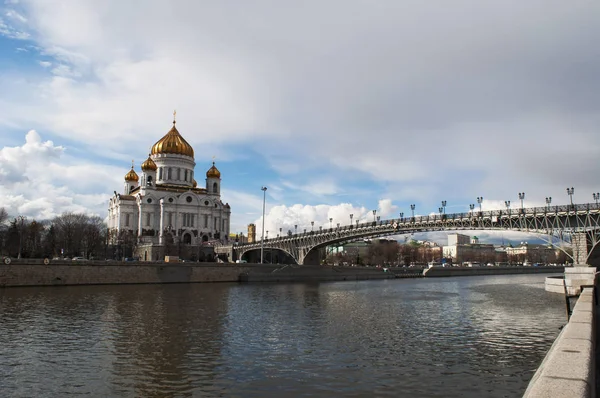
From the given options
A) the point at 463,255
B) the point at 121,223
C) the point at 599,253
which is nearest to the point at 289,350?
the point at 599,253

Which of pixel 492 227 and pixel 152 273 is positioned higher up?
pixel 492 227

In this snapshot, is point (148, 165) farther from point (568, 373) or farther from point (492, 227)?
point (568, 373)

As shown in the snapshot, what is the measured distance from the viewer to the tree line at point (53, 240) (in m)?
65.9

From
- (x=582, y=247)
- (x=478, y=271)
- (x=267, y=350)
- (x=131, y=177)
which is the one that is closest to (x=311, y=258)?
(x=582, y=247)

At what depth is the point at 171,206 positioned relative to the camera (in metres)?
89.8

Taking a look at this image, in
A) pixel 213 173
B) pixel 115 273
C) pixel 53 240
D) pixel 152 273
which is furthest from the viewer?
pixel 213 173

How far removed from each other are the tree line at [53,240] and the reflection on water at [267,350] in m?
43.5

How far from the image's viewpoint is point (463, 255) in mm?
159500

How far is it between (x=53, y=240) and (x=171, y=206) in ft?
81.6

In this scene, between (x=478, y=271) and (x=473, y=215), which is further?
(x=478, y=271)

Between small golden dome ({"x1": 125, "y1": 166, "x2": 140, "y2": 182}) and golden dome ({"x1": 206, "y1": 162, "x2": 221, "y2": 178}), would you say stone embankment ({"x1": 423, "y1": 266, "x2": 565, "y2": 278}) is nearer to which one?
golden dome ({"x1": 206, "y1": 162, "x2": 221, "y2": 178})

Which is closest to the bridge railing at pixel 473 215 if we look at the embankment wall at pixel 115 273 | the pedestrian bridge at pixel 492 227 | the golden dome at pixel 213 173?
the pedestrian bridge at pixel 492 227

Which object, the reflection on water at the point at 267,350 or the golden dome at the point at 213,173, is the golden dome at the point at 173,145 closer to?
the golden dome at the point at 213,173

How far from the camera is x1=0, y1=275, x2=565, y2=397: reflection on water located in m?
10.6
